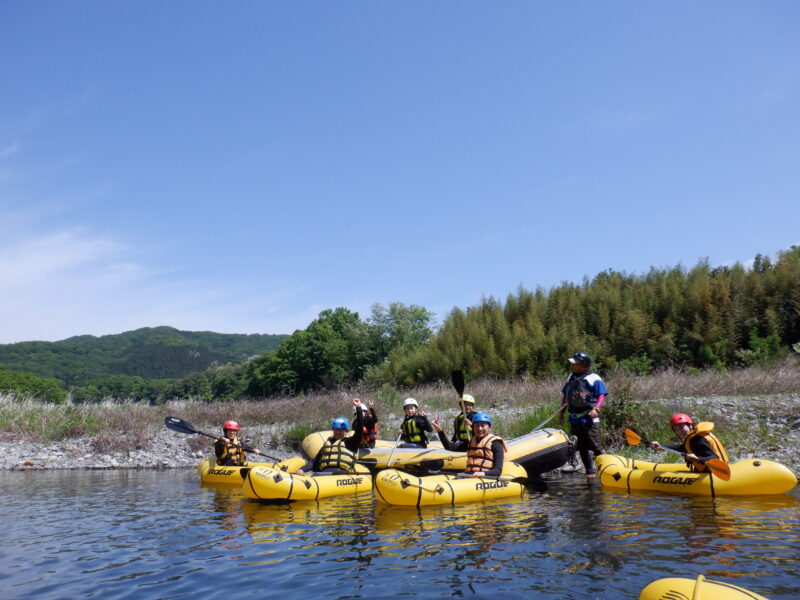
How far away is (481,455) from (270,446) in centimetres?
765

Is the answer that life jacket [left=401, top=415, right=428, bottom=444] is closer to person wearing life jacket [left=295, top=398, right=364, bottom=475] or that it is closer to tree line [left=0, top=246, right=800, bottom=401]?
person wearing life jacket [left=295, top=398, right=364, bottom=475]

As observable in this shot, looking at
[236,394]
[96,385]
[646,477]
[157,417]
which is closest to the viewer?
[646,477]

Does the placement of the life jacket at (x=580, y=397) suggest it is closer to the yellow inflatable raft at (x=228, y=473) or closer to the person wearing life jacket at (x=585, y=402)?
the person wearing life jacket at (x=585, y=402)

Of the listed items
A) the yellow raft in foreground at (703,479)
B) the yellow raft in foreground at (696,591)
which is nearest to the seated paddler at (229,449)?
the yellow raft in foreground at (703,479)

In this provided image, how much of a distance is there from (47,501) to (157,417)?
824 cm

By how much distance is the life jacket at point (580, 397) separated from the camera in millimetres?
8438

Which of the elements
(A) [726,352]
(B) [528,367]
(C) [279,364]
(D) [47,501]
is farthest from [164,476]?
(C) [279,364]

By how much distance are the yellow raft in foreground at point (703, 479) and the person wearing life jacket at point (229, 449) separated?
20.5 feet

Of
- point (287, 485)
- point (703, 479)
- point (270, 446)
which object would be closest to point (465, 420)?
point (287, 485)

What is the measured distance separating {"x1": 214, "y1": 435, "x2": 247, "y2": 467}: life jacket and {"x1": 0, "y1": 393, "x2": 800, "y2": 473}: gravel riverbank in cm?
301

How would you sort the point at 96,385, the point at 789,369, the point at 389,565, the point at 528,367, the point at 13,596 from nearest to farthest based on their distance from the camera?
the point at 13,596 < the point at 389,565 < the point at 789,369 < the point at 528,367 < the point at 96,385

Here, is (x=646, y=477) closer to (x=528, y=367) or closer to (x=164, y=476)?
(x=164, y=476)

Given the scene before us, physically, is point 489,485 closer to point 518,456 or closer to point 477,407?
point 518,456

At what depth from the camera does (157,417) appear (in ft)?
54.2
